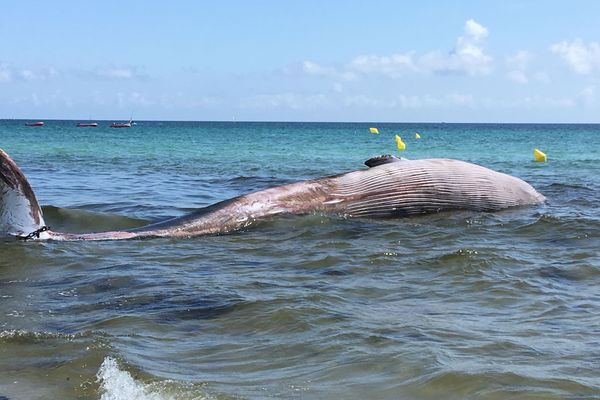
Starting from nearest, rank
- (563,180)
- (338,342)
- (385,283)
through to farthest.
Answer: (338,342) → (385,283) → (563,180)

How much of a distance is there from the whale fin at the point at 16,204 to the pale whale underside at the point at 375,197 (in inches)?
31.0

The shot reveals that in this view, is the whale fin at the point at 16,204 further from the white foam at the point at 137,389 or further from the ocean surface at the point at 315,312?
the white foam at the point at 137,389

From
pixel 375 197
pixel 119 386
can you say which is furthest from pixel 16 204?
pixel 375 197

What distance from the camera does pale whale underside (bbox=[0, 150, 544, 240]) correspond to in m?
8.15

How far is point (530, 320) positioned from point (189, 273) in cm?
284

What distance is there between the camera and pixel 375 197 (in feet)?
30.0

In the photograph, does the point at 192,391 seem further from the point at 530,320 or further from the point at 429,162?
the point at 429,162

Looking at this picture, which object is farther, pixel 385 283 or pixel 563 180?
pixel 563 180

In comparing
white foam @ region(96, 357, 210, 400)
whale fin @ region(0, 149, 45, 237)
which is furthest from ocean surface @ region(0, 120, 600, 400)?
whale fin @ region(0, 149, 45, 237)

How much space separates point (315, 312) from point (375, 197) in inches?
163

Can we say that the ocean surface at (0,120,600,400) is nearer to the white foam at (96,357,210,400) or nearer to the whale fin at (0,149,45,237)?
the white foam at (96,357,210,400)

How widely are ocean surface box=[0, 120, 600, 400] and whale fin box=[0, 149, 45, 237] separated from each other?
157 millimetres

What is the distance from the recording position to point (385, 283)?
609 centimetres

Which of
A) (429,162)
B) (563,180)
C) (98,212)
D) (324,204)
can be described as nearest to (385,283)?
(324,204)
